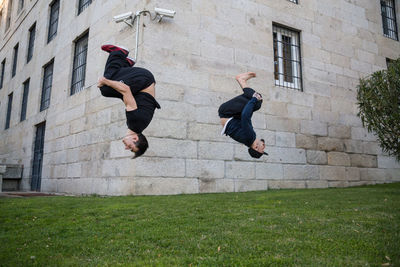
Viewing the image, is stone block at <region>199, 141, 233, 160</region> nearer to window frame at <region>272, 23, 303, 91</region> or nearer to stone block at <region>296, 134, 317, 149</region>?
stone block at <region>296, 134, 317, 149</region>

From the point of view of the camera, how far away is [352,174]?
1186 centimetres

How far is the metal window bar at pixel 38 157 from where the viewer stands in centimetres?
1391

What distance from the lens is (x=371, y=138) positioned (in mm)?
12758

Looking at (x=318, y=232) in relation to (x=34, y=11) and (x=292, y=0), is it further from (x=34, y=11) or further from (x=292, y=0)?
(x=34, y=11)

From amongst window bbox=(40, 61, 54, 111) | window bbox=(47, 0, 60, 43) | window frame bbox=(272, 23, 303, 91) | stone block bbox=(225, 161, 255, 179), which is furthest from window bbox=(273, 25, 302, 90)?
window bbox=(47, 0, 60, 43)

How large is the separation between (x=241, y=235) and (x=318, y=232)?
103 centimetres

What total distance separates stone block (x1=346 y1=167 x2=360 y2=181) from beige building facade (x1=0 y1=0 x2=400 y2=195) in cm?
6

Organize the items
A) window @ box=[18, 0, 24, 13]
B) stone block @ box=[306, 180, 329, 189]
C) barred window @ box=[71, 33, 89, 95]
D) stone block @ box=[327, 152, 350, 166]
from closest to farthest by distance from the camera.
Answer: stone block @ box=[306, 180, 329, 189], stone block @ box=[327, 152, 350, 166], barred window @ box=[71, 33, 89, 95], window @ box=[18, 0, 24, 13]

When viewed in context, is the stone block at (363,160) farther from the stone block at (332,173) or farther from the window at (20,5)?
the window at (20,5)

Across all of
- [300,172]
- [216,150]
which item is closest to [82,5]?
[216,150]

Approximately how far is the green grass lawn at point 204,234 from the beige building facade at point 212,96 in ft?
7.71

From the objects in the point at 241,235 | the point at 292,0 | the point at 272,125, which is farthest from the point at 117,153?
the point at 292,0

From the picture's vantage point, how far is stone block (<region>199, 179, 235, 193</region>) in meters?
8.99

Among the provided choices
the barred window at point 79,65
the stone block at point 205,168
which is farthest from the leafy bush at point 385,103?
the barred window at point 79,65
